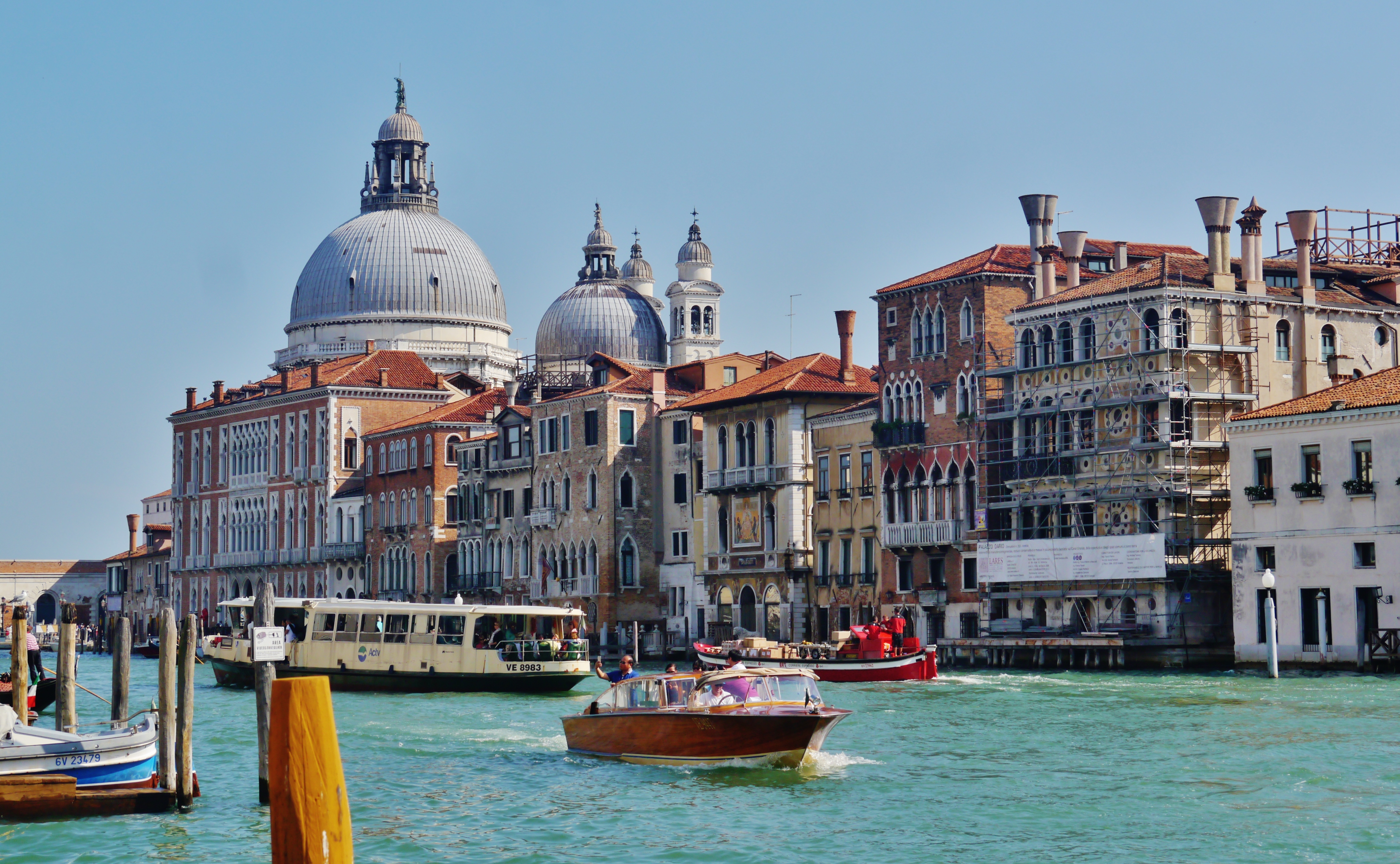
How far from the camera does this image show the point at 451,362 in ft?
302

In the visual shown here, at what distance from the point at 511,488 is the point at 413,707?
3241 cm

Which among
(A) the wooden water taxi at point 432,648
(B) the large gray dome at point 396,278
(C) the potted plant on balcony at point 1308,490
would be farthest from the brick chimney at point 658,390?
(B) the large gray dome at point 396,278

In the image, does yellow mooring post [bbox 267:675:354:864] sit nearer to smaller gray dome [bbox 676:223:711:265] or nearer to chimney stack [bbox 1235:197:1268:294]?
chimney stack [bbox 1235:197:1268:294]

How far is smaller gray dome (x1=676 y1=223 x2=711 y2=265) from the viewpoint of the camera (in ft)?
321

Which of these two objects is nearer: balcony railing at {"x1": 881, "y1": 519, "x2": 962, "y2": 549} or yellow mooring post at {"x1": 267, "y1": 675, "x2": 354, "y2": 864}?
yellow mooring post at {"x1": 267, "y1": 675, "x2": 354, "y2": 864}

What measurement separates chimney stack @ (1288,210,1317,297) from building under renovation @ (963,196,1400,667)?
0.05 m

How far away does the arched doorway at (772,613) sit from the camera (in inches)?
2263

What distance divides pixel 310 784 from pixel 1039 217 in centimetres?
4418

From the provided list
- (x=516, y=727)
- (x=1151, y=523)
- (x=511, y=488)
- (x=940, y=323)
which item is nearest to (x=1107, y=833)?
(x=516, y=727)

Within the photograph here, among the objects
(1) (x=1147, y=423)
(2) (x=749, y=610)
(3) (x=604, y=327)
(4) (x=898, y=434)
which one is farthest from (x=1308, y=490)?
(3) (x=604, y=327)

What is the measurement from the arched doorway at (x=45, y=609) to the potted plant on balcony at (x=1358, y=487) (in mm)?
85274

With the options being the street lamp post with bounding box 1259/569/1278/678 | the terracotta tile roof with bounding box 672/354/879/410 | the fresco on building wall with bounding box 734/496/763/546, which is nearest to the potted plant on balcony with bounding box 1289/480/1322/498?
the street lamp post with bounding box 1259/569/1278/678

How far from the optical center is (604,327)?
90688mm

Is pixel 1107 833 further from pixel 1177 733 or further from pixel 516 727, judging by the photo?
pixel 516 727
